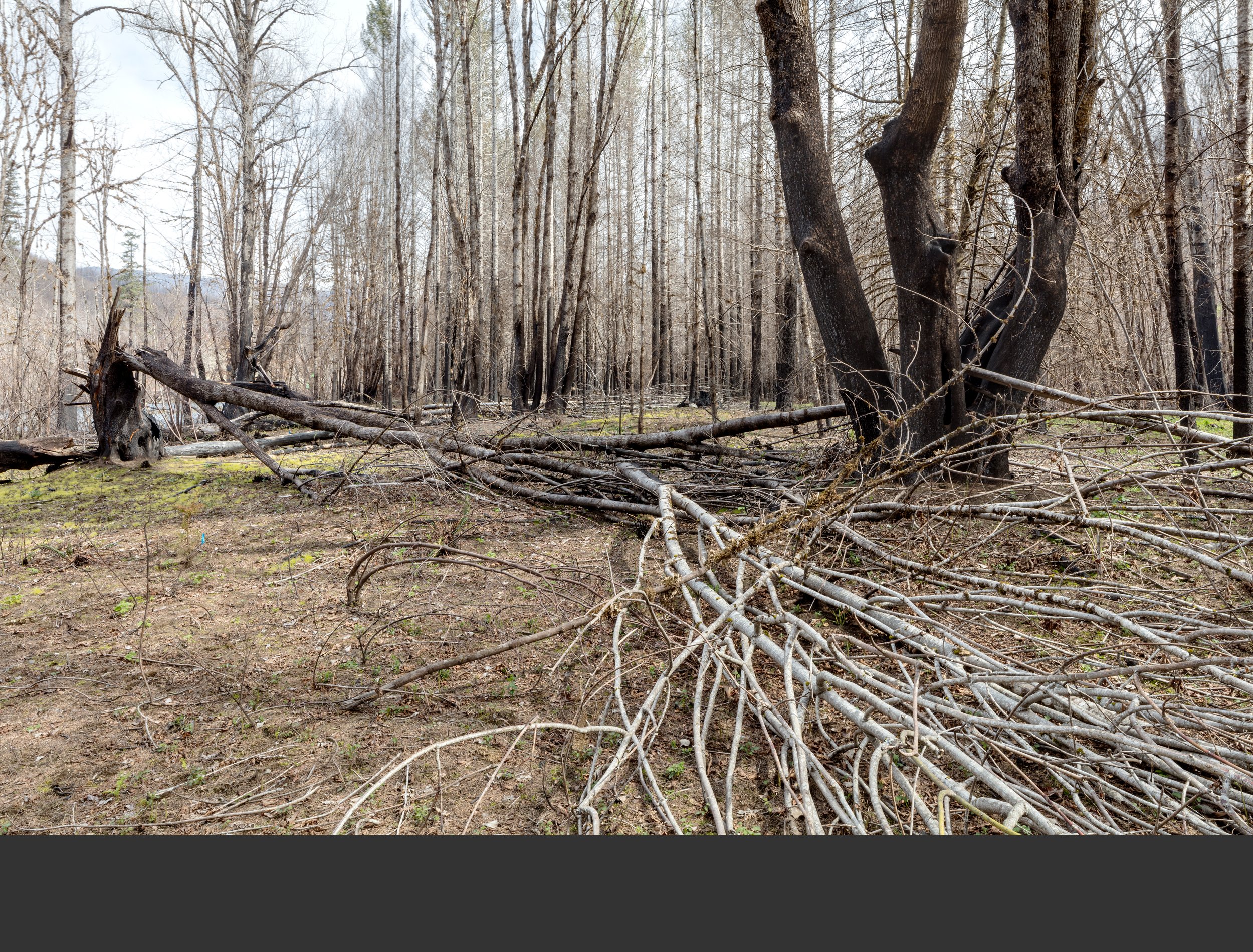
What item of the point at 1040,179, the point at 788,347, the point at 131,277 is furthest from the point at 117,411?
the point at 131,277

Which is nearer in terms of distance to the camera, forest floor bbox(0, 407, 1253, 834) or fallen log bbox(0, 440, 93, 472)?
forest floor bbox(0, 407, 1253, 834)

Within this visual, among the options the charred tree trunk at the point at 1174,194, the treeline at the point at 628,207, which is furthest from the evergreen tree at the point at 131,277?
the charred tree trunk at the point at 1174,194

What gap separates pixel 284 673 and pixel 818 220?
3.94 metres

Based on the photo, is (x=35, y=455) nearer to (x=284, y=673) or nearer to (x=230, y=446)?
(x=230, y=446)

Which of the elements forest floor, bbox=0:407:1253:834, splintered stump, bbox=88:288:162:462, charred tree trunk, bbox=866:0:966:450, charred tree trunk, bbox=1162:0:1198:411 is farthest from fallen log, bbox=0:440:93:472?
charred tree trunk, bbox=1162:0:1198:411

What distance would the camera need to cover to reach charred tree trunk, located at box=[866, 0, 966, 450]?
13.1 feet

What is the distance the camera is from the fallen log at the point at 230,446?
693cm

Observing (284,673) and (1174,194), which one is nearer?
(284,673)

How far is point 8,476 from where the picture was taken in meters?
6.55

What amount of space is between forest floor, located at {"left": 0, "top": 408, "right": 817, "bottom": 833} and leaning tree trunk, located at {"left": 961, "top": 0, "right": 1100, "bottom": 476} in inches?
102

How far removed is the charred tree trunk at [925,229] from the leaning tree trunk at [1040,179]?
25cm

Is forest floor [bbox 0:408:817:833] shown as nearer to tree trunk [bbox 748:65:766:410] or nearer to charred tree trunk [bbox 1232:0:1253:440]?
charred tree trunk [bbox 1232:0:1253:440]

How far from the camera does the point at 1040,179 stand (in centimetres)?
411

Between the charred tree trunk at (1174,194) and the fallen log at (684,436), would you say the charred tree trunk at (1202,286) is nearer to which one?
the charred tree trunk at (1174,194)
